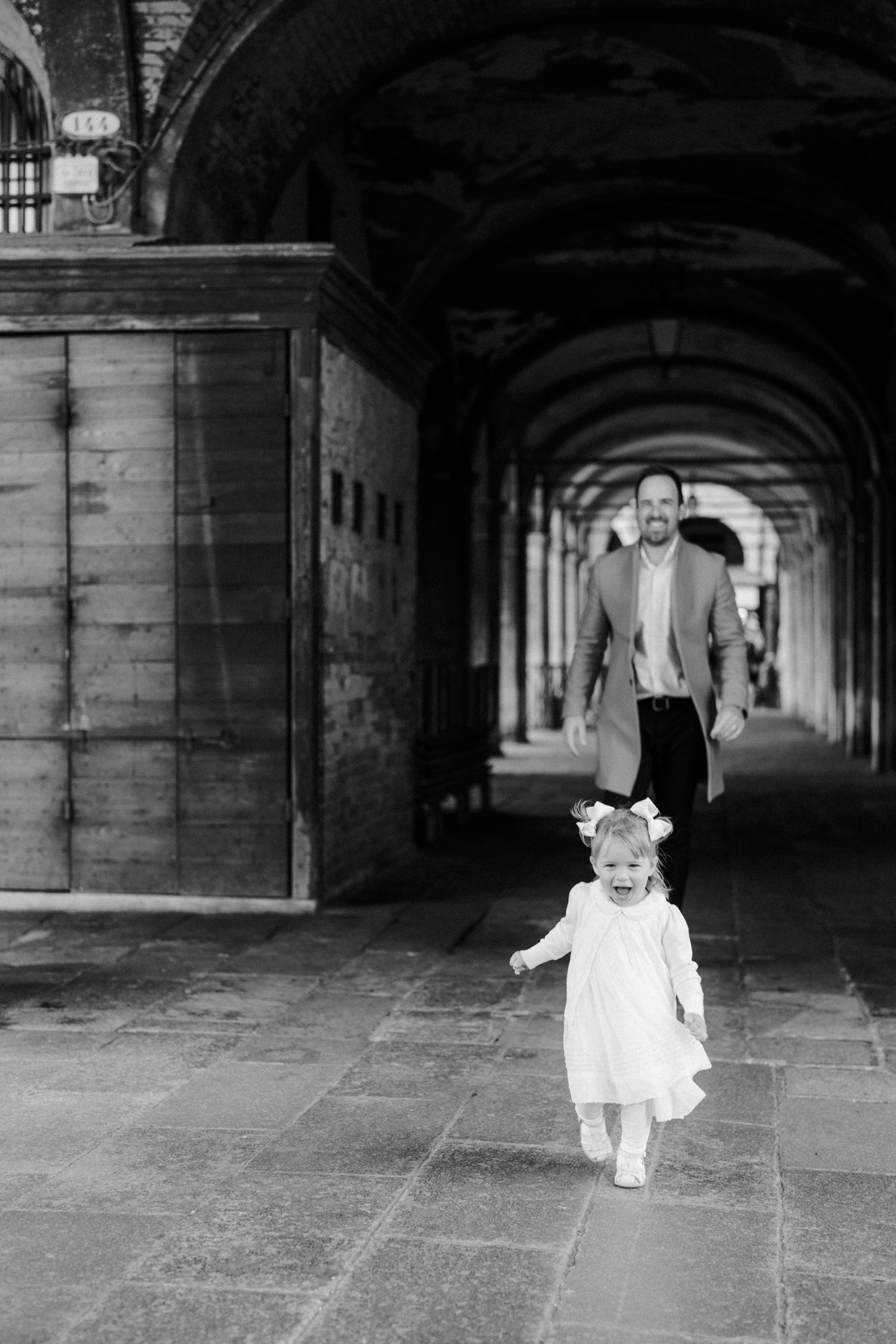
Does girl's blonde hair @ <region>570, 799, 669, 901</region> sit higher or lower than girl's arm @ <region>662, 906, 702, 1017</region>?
higher

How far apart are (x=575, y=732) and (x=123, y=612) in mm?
3240

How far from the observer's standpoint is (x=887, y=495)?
20062 mm

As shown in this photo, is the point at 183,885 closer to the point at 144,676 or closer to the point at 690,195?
the point at 144,676

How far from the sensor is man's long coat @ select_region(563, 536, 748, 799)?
19.6 feet

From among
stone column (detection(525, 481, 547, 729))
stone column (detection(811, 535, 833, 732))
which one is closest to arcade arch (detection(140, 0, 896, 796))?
stone column (detection(811, 535, 833, 732))

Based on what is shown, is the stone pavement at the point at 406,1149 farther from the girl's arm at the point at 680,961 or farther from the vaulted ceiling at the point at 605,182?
the vaulted ceiling at the point at 605,182

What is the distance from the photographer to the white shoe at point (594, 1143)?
3979 mm

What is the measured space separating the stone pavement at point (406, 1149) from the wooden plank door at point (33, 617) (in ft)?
1.75

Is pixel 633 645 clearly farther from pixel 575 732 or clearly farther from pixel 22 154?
pixel 22 154

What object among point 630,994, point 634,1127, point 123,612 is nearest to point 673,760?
point 630,994

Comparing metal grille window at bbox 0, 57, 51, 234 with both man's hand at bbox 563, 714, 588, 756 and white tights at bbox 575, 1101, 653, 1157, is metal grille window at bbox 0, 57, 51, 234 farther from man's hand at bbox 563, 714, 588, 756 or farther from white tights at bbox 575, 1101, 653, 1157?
white tights at bbox 575, 1101, 653, 1157

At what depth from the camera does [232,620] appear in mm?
8312

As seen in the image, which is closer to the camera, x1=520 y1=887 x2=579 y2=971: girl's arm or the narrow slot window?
x1=520 y1=887 x2=579 y2=971: girl's arm

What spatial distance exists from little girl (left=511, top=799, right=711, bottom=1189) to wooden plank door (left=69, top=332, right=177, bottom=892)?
468 cm
